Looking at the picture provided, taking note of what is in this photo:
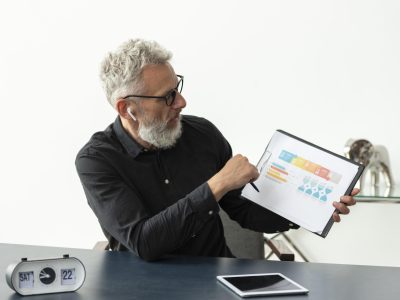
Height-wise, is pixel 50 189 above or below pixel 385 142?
below

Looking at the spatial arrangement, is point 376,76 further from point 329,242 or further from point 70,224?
point 70,224

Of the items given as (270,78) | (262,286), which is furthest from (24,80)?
(262,286)

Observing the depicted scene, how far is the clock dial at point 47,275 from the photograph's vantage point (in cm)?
185

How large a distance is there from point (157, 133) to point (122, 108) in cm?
16

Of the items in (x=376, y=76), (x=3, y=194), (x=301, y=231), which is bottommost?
(x=3, y=194)

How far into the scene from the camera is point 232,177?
2248mm

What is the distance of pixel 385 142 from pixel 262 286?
173 centimetres

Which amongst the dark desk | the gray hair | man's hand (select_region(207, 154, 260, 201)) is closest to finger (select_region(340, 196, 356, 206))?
the dark desk

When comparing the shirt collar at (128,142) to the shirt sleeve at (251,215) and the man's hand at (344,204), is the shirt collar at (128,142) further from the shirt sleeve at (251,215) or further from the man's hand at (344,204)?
the man's hand at (344,204)

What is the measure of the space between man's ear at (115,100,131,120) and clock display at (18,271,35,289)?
0.83 metres

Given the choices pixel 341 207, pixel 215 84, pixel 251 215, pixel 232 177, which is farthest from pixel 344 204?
pixel 215 84

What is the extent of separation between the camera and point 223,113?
3.61 m

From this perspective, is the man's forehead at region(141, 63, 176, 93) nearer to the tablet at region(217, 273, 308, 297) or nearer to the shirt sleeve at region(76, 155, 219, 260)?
the shirt sleeve at region(76, 155, 219, 260)

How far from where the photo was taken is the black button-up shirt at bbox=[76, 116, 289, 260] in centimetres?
221
